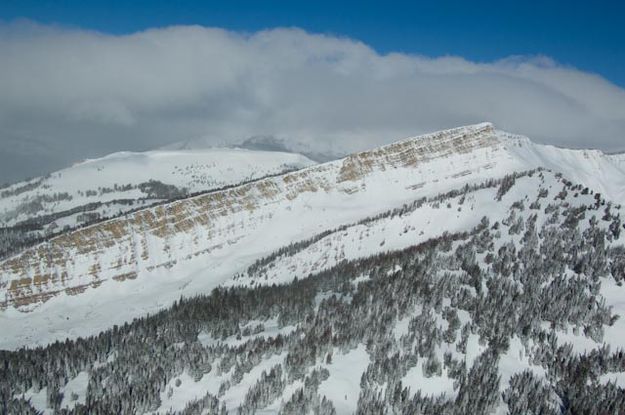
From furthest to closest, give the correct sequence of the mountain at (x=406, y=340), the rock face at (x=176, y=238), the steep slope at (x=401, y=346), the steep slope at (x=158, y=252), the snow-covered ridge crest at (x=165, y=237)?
the rock face at (x=176, y=238), the snow-covered ridge crest at (x=165, y=237), the steep slope at (x=158, y=252), the mountain at (x=406, y=340), the steep slope at (x=401, y=346)

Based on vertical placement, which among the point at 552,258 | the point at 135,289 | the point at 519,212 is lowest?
the point at 135,289

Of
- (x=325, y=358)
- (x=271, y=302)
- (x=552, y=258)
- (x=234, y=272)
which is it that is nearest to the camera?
(x=325, y=358)

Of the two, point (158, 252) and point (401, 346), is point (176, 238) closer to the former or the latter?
point (158, 252)

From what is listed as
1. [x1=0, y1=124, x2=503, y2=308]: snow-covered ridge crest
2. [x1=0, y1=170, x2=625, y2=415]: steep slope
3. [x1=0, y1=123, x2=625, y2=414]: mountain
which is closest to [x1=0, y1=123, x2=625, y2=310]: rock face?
[x1=0, y1=124, x2=503, y2=308]: snow-covered ridge crest

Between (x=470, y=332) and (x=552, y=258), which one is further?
(x=552, y=258)

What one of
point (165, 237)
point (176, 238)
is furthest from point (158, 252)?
point (176, 238)

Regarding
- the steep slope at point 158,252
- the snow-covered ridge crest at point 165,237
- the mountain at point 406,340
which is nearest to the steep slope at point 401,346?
the mountain at point 406,340

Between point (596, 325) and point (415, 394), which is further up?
point (596, 325)

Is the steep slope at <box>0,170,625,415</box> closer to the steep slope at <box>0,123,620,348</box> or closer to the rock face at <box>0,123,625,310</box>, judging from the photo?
the steep slope at <box>0,123,620,348</box>

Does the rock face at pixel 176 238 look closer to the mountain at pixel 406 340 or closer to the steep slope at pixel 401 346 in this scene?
the mountain at pixel 406 340

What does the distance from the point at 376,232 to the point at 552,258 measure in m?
68.2

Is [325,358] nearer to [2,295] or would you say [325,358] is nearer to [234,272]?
[234,272]

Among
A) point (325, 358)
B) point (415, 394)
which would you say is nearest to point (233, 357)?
point (325, 358)

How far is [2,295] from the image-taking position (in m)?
137
